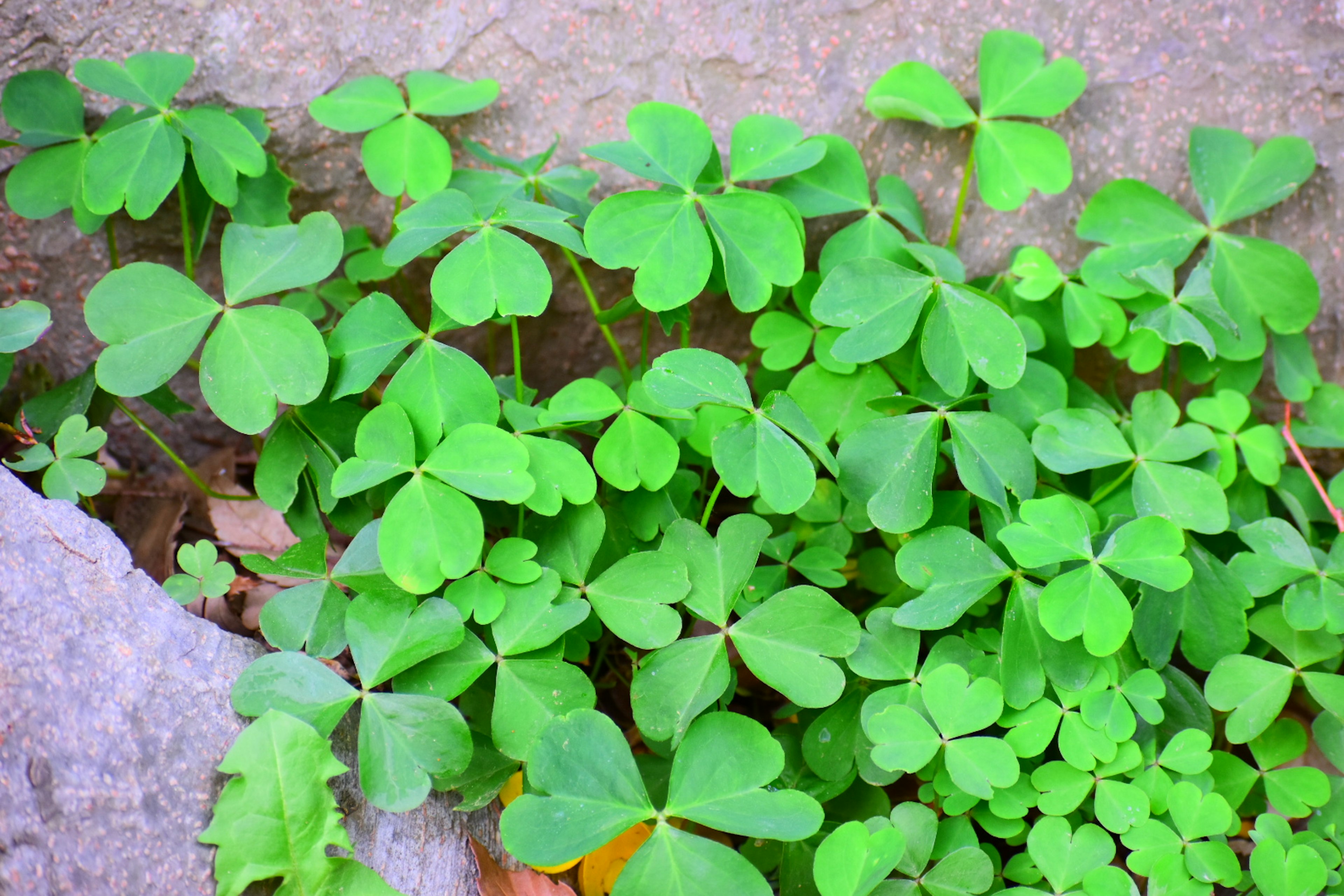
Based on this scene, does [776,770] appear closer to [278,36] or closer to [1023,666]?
[1023,666]

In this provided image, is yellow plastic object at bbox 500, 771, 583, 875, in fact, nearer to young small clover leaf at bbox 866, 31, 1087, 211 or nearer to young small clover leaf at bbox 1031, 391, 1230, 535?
young small clover leaf at bbox 1031, 391, 1230, 535

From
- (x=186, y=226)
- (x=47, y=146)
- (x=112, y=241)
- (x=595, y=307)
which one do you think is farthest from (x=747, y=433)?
(x=47, y=146)

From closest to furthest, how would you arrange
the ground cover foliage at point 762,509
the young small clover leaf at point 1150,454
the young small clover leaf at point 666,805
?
the young small clover leaf at point 666,805 < the ground cover foliage at point 762,509 < the young small clover leaf at point 1150,454

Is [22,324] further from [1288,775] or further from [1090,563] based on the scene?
[1288,775]

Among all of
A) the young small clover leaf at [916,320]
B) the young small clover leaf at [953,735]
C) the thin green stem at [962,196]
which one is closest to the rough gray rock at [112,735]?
the young small clover leaf at [953,735]

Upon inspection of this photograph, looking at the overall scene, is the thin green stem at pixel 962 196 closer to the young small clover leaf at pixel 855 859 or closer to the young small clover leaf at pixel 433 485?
the young small clover leaf at pixel 433 485
